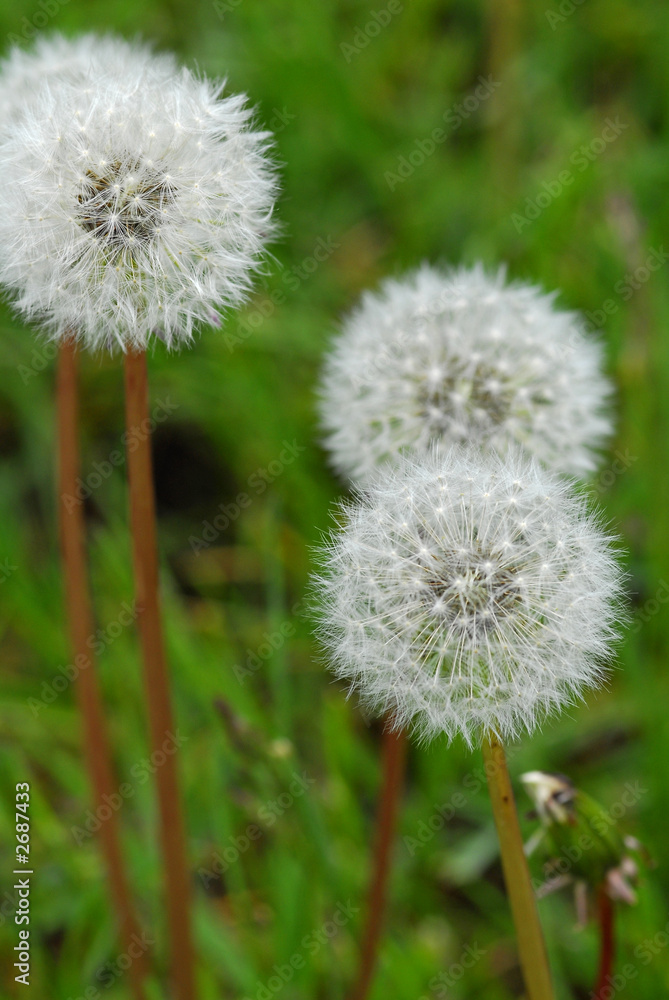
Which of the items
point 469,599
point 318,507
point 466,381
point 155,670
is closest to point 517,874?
point 469,599

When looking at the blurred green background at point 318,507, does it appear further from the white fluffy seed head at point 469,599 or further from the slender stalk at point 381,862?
the white fluffy seed head at point 469,599

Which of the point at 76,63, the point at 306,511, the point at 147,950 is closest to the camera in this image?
the point at 76,63

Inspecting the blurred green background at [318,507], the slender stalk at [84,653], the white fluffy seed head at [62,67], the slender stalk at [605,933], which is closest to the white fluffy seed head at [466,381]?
the blurred green background at [318,507]

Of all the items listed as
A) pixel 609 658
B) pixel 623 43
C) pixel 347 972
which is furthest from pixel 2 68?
pixel 623 43

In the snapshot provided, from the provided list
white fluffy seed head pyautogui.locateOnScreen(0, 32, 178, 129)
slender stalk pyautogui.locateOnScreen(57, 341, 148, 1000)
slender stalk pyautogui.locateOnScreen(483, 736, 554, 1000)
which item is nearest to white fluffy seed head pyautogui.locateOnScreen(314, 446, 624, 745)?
slender stalk pyautogui.locateOnScreen(483, 736, 554, 1000)

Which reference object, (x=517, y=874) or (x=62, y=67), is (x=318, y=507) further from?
(x=517, y=874)

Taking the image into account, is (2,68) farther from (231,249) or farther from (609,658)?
(609,658)

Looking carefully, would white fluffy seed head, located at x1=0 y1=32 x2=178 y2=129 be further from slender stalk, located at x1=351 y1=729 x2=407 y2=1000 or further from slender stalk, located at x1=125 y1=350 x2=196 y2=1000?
slender stalk, located at x1=351 y1=729 x2=407 y2=1000
